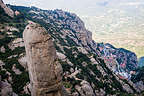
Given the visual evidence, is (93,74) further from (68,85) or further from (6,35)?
(6,35)

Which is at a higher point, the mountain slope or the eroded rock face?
the eroded rock face

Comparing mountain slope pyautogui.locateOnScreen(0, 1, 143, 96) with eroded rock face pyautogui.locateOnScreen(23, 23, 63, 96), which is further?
mountain slope pyautogui.locateOnScreen(0, 1, 143, 96)

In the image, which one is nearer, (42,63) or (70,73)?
(42,63)

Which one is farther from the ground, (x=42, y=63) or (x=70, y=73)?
(x=42, y=63)

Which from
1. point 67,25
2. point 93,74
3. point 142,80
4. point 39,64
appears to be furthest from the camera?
point 67,25

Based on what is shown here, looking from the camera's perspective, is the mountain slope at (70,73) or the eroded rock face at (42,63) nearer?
the eroded rock face at (42,63)

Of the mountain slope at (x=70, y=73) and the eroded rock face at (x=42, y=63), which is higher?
the eroded rock face at (x=42, y=63)

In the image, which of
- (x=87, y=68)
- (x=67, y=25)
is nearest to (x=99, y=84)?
(x=87, y=68)

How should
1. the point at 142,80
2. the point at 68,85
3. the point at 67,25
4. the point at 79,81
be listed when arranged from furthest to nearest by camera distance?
the point at 67,25, the point at 142,80, the point at 79,81, the point at 68,85
